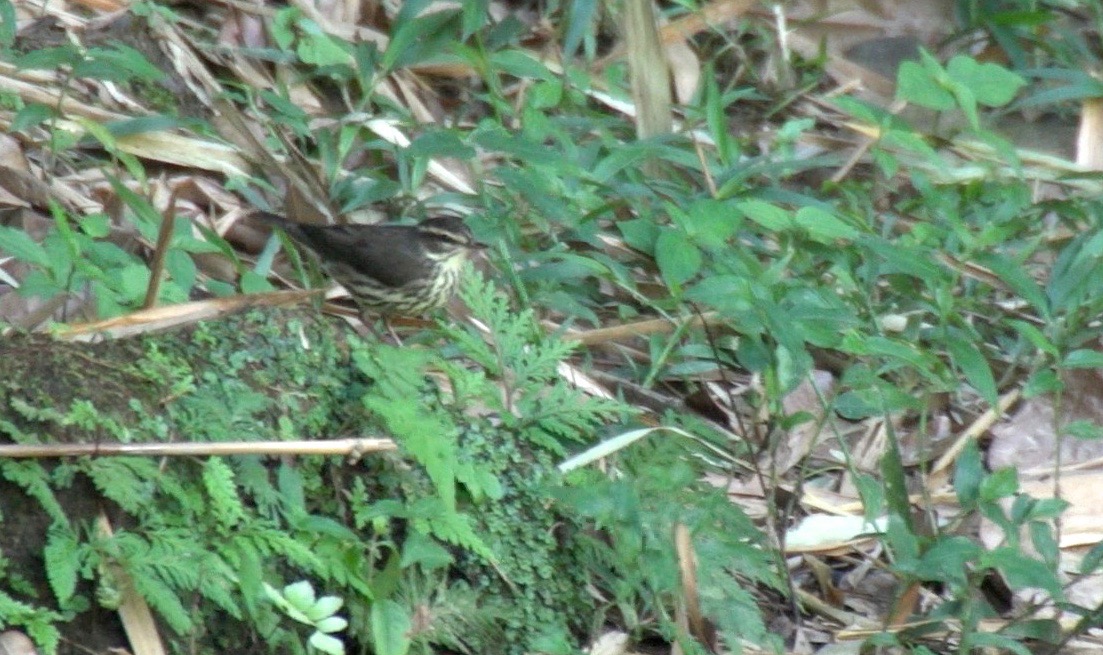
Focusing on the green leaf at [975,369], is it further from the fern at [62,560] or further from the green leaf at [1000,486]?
the fern at [62,560]

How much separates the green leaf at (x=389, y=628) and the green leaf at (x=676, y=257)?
4.19 feet

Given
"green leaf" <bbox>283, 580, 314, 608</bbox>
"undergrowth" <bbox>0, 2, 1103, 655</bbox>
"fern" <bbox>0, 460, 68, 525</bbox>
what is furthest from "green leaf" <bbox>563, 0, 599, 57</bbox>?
"fern" <bbox>0, 460, 68, 525</bbox>

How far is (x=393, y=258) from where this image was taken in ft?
16.6

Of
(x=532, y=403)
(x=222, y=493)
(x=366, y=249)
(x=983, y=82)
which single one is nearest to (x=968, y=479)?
(x=532, y=403)

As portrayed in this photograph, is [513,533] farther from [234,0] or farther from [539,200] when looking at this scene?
[234,0]

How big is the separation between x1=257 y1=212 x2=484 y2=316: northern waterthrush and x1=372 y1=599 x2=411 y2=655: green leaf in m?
1.69

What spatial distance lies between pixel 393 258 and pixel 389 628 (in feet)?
6.06

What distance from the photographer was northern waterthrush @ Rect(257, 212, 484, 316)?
5031mm

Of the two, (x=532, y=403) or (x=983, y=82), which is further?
(x=983, y=82)

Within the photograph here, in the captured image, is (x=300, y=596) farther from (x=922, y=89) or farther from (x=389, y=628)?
(x=922, y=89)

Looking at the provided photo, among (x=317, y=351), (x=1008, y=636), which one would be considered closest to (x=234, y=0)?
(x=317, y=351)

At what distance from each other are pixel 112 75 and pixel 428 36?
3.56 ft

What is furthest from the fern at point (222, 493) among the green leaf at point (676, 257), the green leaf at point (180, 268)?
the green leaf at point (676, 257)

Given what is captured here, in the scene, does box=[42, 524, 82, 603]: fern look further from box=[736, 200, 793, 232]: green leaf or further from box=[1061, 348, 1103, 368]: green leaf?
box=[1061, 348, 1103, 368]: green leaf
